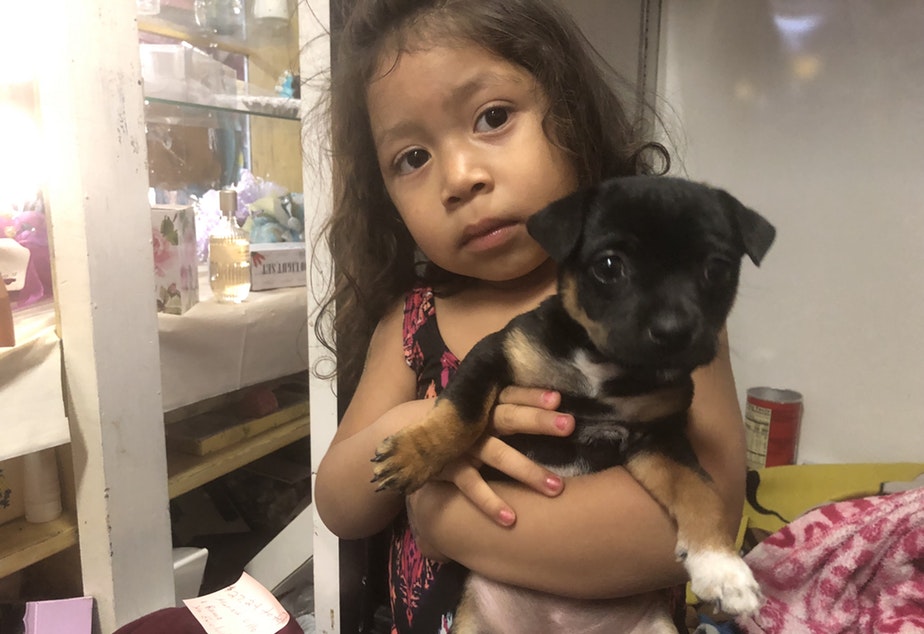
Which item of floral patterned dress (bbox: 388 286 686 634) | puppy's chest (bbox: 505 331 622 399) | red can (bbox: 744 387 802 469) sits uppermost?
puppy's chest (bbox: 505 331 622 399)

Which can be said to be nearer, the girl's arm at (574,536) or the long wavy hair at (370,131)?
the girl's arm at (574,536)

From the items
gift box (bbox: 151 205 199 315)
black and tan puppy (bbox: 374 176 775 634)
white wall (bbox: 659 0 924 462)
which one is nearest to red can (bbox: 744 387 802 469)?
white wall (bbox: 659 0 924 462)

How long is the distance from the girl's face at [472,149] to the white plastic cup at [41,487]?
730 mm

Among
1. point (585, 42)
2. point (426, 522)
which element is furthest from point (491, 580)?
point (585, 42)

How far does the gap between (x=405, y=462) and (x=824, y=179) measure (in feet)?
5.69

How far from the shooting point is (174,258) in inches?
52.9

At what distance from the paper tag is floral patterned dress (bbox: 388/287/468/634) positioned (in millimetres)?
638

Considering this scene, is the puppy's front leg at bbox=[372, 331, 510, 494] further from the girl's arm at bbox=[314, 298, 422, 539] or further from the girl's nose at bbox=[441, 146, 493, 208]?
the girl's nose at bbox=[441, 146, 493, 208]

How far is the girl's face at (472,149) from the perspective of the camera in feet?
2.99

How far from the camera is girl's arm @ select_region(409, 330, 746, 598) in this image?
2.75 feet

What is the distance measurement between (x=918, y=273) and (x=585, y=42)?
141 cm

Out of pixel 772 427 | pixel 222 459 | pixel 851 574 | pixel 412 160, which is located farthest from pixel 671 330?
pixel 772 427

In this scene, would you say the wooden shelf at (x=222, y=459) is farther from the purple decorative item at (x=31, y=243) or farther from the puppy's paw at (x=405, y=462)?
the puppy's paw at (x=405, y=462)

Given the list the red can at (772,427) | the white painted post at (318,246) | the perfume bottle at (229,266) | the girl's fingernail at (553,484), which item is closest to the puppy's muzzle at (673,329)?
the girl's fingernail at (553,484)
